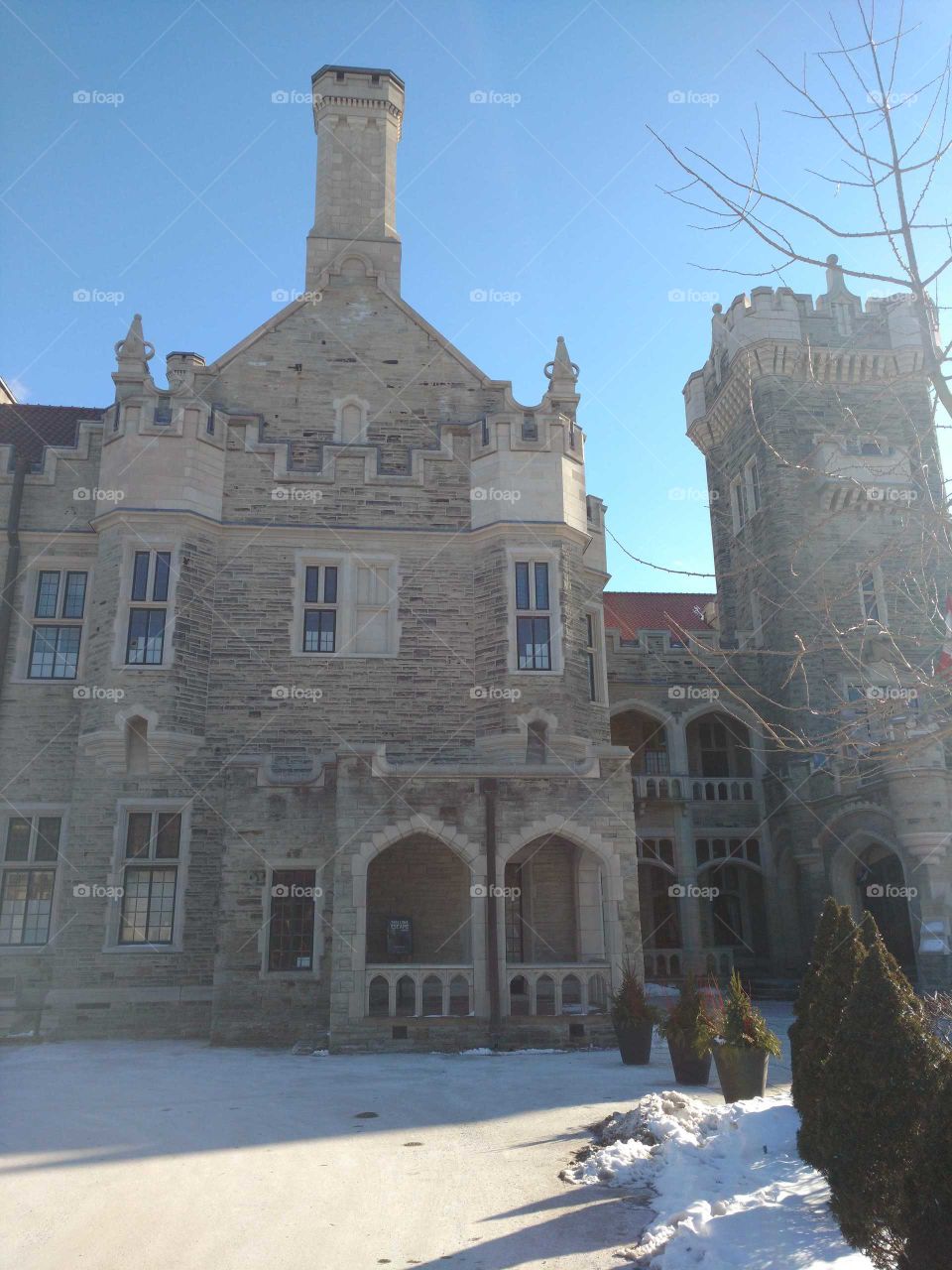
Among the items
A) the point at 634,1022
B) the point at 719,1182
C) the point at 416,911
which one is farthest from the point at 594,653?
the point at 719,1182

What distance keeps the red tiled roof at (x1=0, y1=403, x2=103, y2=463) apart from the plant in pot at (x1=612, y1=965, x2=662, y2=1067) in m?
15.3

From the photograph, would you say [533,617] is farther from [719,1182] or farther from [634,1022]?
[719,1182]

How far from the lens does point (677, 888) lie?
23.1 metres

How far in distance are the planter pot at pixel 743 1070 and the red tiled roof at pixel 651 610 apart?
743 inches

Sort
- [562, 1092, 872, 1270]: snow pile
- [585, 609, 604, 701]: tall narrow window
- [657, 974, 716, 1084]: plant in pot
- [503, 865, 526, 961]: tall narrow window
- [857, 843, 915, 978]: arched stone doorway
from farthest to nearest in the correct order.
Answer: [857, 843, 915, 978]: arched stone doorway
[585, 609, 604, 701]: tall narrow window
[503, 865, 526, 961]: tall narrow window
[657, 974, 716, 1084]: plant in pot
[562, 1092, 872, 1270]: snow pile

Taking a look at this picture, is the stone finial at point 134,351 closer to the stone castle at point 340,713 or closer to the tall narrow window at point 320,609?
the stone castle at point 340,713

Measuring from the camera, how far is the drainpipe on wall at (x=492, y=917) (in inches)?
542

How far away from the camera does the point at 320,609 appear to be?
60.3 ft

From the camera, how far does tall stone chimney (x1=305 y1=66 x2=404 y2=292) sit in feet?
70.6

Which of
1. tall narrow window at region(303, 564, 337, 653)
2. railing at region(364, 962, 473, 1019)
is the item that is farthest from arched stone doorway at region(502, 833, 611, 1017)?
tall narrow window at region(303, 564, 337, 653)

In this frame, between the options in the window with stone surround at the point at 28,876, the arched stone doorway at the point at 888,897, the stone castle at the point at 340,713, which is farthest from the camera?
the arched stone doorway at the point at 888,897

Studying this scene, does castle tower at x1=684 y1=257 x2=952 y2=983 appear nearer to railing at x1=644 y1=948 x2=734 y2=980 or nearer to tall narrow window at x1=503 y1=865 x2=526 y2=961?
railing at x1=644 y1=948 x2=734 y2=980

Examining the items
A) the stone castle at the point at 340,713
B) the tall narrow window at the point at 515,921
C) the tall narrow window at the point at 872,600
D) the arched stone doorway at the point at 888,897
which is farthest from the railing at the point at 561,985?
the tall narrow window at the point at 872,600

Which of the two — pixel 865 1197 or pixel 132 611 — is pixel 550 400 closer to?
pixel 132 611
